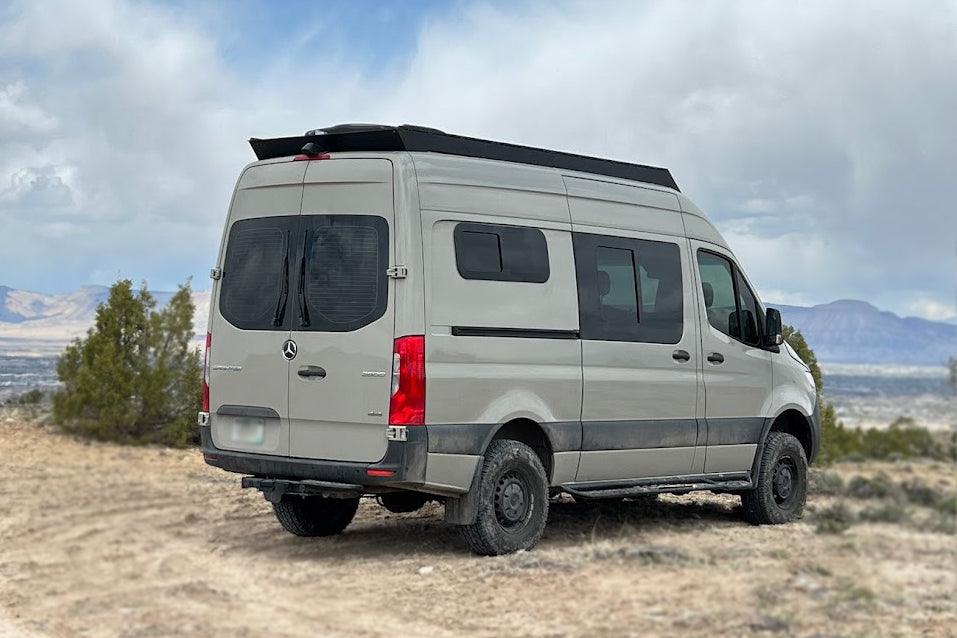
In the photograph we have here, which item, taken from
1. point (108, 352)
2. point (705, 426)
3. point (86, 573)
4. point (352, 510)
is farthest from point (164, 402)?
point (705, 426)

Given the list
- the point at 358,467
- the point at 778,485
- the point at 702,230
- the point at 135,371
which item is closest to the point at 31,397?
the point at 135,371

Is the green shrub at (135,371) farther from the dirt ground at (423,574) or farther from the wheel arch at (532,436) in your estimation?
the wheel arch at (532,436)

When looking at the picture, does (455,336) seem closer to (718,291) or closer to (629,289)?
(629,289)

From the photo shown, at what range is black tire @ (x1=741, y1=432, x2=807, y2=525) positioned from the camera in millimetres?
11211

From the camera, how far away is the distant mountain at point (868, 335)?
10.0 metres

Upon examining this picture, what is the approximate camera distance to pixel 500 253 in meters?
9.24

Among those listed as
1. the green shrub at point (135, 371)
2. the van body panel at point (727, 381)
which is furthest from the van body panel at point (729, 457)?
the green shrub at point (135, 371)

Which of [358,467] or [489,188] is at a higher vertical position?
[489,188]

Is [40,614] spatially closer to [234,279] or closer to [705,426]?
[234,279]

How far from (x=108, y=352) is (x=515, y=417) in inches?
343

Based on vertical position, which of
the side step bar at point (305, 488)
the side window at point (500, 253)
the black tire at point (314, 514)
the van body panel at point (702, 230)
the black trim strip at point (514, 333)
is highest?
the van body panel at point (702, 230)

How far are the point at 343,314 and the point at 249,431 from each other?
4.02ft

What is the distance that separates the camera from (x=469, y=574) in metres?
8.69

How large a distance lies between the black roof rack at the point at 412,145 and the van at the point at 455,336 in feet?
0.06
